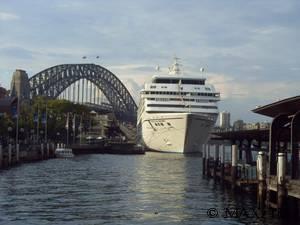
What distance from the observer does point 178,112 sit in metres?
129

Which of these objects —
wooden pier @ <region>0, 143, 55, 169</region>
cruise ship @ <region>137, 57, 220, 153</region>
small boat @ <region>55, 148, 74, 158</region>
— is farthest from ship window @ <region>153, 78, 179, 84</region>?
wooden pier @ <region>0, 143, 55, 169</region>

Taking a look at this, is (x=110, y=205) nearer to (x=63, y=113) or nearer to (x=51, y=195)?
(x=51, y=195)

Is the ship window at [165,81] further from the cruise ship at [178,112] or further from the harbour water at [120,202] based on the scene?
Answer: the harbour water at [120,202]

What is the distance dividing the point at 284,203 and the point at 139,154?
109m

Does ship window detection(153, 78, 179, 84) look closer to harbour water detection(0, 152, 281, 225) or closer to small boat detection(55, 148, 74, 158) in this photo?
small boat detection(55, 148, 74, 158)

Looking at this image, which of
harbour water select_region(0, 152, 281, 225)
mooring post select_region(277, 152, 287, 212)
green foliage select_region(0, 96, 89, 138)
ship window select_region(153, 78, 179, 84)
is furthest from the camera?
green foliage select_region(0, 96, 89, 138)

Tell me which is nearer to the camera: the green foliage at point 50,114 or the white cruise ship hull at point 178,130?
the white cruise ship hull at point 178,130

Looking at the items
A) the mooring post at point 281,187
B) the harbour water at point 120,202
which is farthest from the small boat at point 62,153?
the mooring post at point 281,187

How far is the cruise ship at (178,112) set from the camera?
12548cm

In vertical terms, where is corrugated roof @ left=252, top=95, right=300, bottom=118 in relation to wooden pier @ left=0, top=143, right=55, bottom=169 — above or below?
above

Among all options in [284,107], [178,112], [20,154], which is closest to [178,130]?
[178,112]

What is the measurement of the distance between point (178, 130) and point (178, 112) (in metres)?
4.95

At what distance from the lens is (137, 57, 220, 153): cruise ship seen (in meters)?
125

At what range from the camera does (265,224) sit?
29703mm
